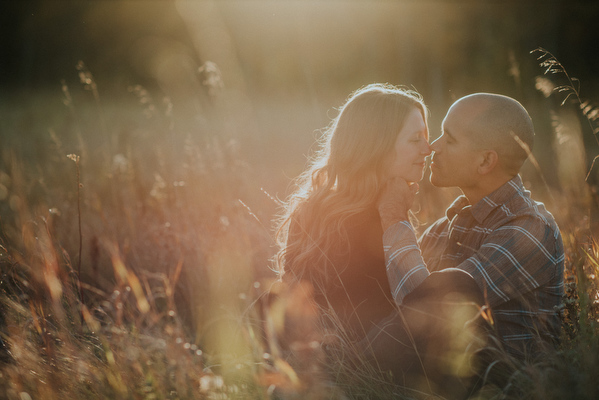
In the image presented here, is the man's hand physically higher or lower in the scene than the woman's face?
lower

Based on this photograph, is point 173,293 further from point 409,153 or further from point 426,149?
point 426,149

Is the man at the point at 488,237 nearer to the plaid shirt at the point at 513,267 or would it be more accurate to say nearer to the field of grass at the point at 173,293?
the plaid shirt at the point at 513,267

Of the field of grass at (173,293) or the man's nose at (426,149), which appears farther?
the man's nose at (426,149)

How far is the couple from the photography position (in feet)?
7.01

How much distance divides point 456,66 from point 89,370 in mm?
22498

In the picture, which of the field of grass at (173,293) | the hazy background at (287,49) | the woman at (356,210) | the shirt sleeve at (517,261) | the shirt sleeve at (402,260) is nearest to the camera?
the field of grass at (173,293)

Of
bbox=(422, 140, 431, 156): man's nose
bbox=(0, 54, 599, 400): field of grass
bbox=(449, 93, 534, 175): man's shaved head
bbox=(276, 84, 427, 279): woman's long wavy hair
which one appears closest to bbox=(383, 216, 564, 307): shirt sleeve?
Answer: bbox=(0, 54, 599, 400): field of grass

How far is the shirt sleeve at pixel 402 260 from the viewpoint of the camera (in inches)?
83.8

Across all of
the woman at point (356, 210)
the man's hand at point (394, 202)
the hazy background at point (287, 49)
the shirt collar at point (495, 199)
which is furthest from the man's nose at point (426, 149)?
the hazy background at point (287, 49)

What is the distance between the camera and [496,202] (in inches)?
105

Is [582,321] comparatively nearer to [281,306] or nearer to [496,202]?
[496,202]

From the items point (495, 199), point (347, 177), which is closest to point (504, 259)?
point (495, 199)

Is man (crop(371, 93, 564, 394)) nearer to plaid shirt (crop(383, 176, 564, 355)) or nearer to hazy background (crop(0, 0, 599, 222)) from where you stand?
plaid shirt (crop(383, 176, 564, 355))

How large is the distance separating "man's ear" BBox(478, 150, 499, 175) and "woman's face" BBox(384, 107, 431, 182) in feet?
1.18
